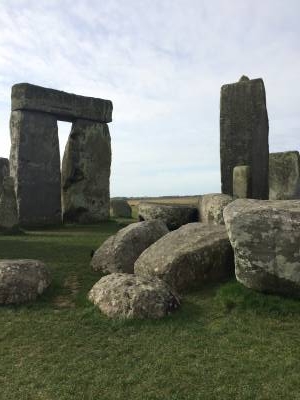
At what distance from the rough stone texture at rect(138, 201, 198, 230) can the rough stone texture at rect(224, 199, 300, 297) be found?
4.46 m

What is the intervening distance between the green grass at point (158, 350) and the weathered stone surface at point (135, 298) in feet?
0.38

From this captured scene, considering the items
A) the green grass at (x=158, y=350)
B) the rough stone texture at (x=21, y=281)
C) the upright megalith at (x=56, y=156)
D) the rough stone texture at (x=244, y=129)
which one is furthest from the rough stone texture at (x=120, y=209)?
the green grass at (x=158, y=350)

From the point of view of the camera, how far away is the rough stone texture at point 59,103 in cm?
1468

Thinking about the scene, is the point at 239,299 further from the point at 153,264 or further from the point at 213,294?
the point at 153,264

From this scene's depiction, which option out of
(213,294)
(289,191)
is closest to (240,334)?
(213,294)

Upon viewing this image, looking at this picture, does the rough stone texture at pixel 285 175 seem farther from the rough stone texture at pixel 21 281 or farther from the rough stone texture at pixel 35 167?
the rough stone texture at pixel 21 281

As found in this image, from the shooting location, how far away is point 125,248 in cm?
716

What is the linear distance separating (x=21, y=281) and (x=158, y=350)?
7.54 ft

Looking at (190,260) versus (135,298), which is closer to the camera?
(135,298)

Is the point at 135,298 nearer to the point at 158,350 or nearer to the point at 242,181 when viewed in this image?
the point at 158,350

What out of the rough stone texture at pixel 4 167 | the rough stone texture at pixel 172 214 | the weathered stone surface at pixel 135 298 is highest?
the rough stone texture at pixel 4 167

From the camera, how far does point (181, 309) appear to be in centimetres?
511

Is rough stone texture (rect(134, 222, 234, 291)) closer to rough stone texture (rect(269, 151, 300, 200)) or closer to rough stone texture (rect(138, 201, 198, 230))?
rough stone texture (rect(138, 201, 198, 230))

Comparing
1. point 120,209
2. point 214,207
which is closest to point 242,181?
point 214,207
